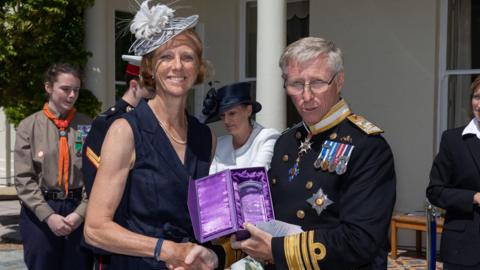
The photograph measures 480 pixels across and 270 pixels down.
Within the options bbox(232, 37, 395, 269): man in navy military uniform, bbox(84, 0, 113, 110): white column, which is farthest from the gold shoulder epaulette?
bbox(84, 0, 113, 110): white column

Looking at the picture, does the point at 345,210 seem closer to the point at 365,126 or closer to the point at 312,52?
the point at 365,126

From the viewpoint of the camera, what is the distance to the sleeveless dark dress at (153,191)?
7.19 feet

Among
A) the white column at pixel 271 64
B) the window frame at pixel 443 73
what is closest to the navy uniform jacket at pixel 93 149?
the white column at pixel 271 64

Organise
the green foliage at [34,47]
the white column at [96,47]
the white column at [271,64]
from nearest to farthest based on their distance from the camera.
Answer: the white column at [271,64] → the green foliage at [34,47] → the white column at [96,47]

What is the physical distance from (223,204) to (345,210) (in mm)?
436

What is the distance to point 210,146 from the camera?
2.53 m

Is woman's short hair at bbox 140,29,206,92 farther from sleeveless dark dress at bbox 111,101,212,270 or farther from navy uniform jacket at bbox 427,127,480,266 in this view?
navy uniform jacket at bbox 427,127,480,266

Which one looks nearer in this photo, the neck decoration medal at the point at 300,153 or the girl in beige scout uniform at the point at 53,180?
the neck decoration medal at the point at 300,153

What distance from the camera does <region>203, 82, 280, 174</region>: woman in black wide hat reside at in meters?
4.12

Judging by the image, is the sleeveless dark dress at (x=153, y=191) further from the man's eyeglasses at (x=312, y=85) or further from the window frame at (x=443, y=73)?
the window frame at (x=443, y=73)

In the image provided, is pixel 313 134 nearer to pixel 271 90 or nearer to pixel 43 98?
pixel 271 90

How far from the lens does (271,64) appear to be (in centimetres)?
649

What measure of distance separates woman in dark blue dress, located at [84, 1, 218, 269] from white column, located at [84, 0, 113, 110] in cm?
593

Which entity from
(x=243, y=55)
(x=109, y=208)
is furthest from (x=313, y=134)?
(x=243, y=55)
